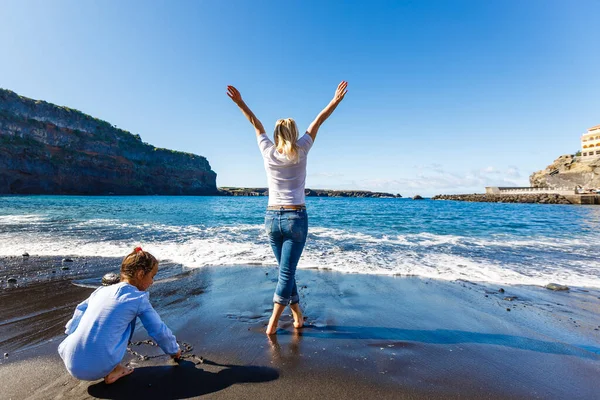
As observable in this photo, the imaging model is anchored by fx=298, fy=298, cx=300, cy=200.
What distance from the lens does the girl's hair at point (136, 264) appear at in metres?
2.48

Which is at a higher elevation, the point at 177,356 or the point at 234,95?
the point at 234,95

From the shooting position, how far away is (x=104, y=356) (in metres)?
2.22

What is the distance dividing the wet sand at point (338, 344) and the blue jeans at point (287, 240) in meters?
0.54

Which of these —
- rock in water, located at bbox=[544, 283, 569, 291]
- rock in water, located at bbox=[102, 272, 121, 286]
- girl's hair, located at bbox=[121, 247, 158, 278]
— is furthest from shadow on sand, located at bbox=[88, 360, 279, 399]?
rock in water, located at bbox=[544, 283, 569, 291]

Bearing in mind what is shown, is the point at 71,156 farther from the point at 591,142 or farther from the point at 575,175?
the point at 591,142

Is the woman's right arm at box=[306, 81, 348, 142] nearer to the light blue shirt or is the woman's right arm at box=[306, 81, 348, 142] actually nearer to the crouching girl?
the crouching girl

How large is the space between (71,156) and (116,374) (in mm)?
106305

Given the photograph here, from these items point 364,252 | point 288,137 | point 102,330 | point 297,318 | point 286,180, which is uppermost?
point 288,137

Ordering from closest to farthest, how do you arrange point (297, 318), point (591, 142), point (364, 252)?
point (297, 318) → point (364, 252) → point (591, 142)

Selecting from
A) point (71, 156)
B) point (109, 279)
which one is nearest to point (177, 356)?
point (109, 279)

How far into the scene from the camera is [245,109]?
3334mm

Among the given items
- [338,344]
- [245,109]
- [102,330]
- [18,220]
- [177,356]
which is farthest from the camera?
[18,220]

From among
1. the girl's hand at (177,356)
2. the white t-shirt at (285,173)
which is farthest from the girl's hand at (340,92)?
the girl's hand at (177,356)

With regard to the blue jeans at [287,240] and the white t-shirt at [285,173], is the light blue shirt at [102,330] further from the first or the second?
the white t-shirt at [285,173]
